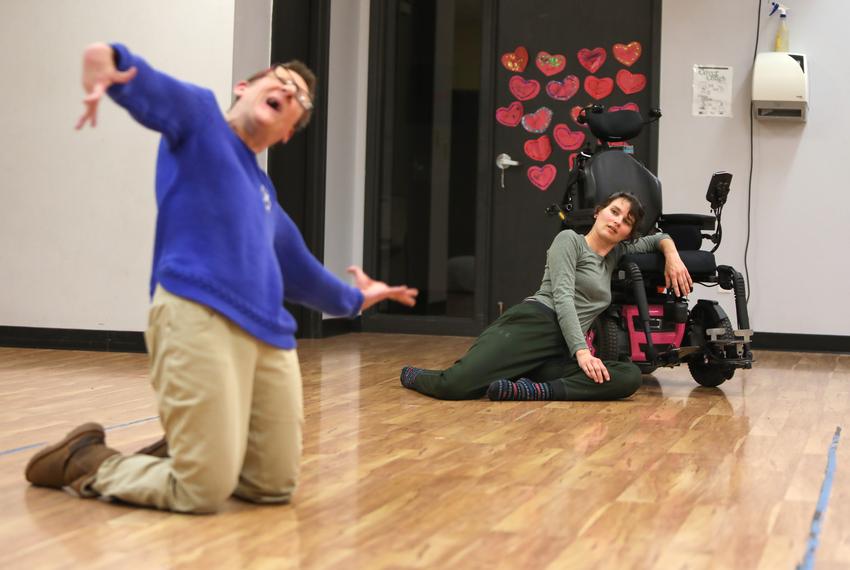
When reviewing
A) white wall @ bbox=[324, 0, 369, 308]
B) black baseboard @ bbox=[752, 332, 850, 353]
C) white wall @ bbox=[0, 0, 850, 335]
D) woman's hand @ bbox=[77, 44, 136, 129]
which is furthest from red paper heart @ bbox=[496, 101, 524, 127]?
woman's hand @ bbox=[77, 44, 136, 129]

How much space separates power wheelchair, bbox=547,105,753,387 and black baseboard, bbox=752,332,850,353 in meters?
1.97

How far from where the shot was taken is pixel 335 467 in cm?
246

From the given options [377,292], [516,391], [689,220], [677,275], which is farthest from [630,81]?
[377,292]

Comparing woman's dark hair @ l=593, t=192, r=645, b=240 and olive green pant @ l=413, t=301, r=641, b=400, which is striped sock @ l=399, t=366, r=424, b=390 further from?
woman's dark hair @ l=593, t=192, r=645, b=240

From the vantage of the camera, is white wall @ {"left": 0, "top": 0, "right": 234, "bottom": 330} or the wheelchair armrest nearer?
the wheelchair armrest

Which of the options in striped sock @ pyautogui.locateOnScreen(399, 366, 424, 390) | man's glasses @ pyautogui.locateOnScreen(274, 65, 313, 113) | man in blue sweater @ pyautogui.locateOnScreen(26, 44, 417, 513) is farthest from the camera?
striped sock @ pyautogui.locateOnScreen(399, 366, 424, 390)

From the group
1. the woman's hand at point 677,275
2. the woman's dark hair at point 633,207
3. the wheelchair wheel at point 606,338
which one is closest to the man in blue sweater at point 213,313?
the woman's dark hair at point 633,207

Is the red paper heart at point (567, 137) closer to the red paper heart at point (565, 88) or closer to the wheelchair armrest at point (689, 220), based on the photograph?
the red paper heart at point (565, 88)

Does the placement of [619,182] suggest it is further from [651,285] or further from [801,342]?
[801,342]

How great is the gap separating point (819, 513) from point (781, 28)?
4.43 m

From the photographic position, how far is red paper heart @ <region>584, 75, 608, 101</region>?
6395 mm

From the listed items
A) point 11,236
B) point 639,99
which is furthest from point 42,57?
→ point 639,99

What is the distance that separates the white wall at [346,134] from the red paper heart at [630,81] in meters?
1.56

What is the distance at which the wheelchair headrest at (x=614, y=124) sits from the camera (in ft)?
14.2
